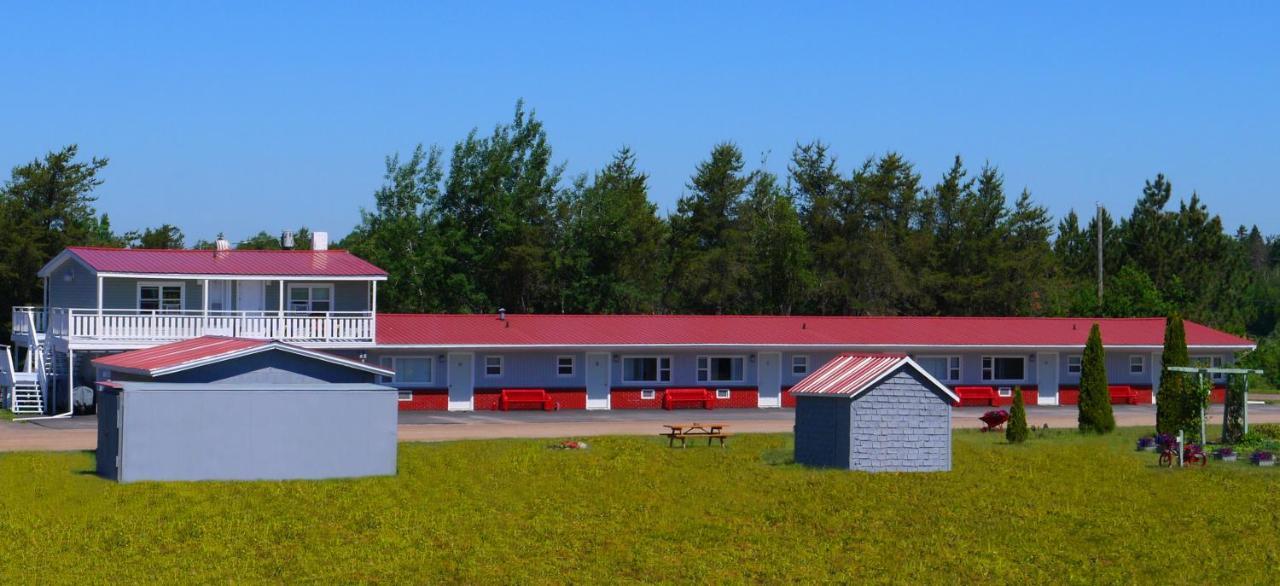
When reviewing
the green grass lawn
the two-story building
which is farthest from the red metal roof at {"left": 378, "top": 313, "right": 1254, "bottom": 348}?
the green grass lawn

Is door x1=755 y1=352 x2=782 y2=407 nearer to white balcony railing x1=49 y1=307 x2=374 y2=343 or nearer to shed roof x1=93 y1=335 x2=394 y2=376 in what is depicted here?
white balcony railing x1=49 y1=307 x2=374 y2=343

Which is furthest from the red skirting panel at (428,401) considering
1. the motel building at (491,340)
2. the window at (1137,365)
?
the window at (1137,365)

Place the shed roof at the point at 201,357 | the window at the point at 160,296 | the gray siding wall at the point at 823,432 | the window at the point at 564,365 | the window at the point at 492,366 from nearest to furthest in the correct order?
the shed roof at the point at 201,357, the gray siding wall at the point at 823,432, the window at the point at 160,296, the window at the point at 492,366, the window at the point at 564,365

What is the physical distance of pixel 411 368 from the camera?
171ft

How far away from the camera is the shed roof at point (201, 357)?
3102 centimetres

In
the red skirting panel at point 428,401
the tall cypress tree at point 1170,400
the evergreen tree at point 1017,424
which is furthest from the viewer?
the red skirting panel at point 428,401

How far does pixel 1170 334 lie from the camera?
40.7 meters

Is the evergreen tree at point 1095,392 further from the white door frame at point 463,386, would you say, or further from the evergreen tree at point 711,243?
the evergreen tree at point 711,243

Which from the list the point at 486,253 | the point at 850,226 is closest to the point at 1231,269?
the point at 850,226

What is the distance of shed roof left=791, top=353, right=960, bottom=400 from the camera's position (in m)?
32.2

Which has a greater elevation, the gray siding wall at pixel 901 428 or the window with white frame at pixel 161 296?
the window with white frame at pixel 161 296

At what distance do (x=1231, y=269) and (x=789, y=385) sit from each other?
45614 mm

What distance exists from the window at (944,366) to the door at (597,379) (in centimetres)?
1191

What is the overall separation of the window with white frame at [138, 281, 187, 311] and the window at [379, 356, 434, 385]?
6.71 m
